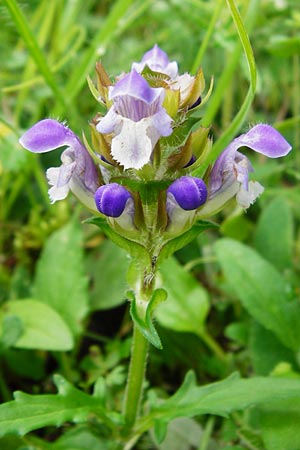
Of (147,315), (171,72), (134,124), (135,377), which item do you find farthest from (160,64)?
(135,377)

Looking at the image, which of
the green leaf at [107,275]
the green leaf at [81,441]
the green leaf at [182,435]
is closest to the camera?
the green leaf at [81,441]

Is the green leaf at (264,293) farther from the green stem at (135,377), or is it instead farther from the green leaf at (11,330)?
the green leaf at (11,330)

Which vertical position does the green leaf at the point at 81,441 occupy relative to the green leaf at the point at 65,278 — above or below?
below

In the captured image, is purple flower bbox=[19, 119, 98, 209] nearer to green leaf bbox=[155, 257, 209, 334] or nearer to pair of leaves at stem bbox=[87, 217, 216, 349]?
pair of leaves at stem bbox=[87, 217, 216, 349]

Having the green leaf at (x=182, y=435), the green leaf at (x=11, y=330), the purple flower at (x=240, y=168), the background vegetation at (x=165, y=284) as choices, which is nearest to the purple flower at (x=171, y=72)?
the purple flower at (x=240, y=168)

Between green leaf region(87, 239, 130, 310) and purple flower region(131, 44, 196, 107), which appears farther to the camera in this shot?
green leaf region(87, 239, 130, 310)

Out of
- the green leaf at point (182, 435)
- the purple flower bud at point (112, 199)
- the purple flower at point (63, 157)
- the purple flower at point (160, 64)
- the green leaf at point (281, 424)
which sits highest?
the purple flower at point (160, 64)

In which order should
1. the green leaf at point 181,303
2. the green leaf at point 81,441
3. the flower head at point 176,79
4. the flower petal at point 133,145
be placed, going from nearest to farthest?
the flower petal at point 133,145 < the flower head at point 176,79 < the green leaf at point 81,441 < the green leaf at point 181,303

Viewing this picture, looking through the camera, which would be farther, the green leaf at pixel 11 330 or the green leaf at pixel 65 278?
the green leaf at pixel 65 278

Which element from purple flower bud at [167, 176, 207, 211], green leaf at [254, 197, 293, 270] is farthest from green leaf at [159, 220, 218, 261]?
green leaf at [254, 197, 293, 270]
